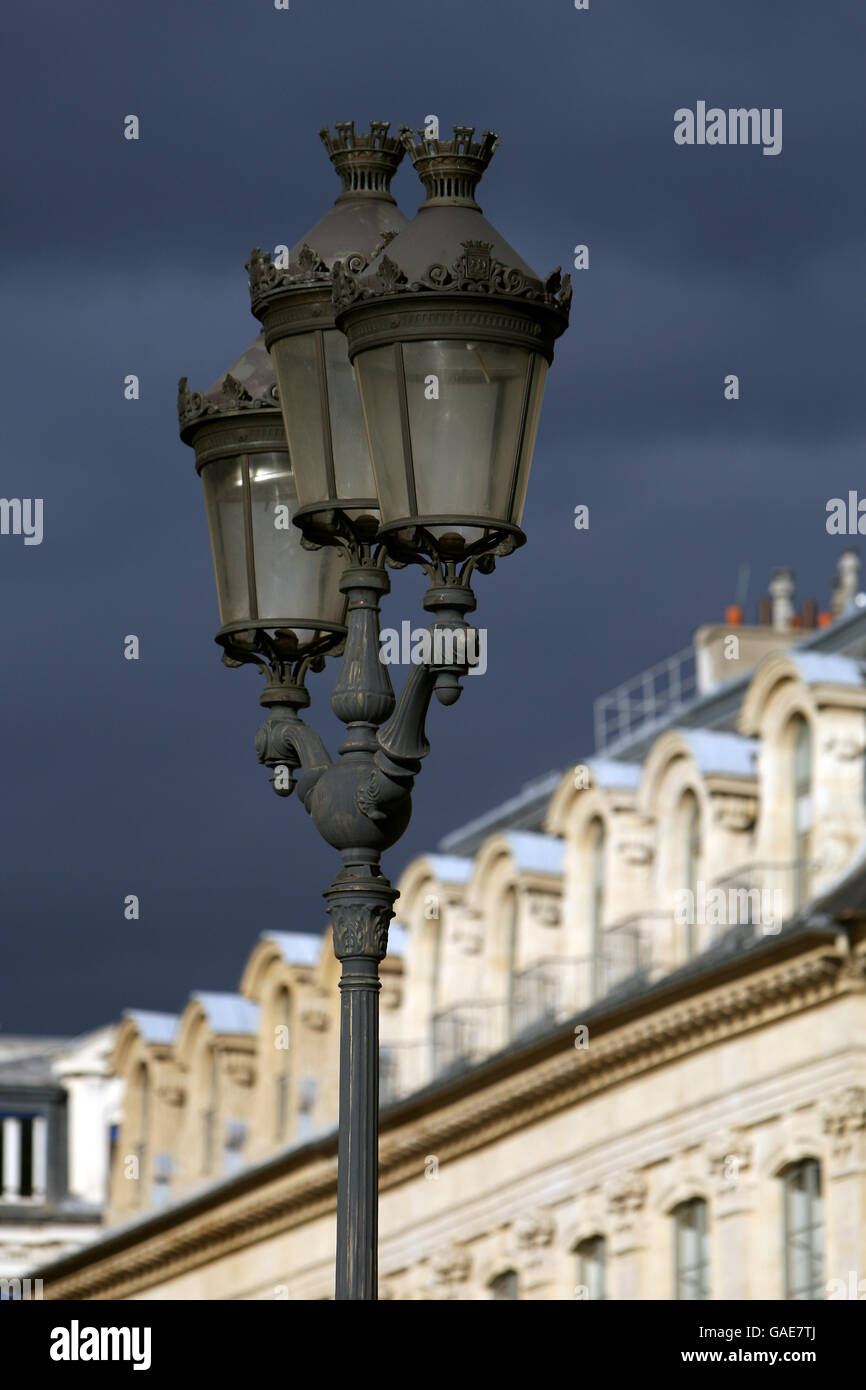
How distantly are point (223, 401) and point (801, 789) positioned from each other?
102 ft

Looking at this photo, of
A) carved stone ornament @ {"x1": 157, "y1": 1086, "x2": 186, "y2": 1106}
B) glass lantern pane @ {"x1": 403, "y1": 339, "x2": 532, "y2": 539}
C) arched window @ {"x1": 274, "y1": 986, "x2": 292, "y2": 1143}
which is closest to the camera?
glass lantern pane @ {"x1": 403, "y1": 339, "x2": 532, "y2": 539}

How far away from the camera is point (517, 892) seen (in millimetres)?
50531

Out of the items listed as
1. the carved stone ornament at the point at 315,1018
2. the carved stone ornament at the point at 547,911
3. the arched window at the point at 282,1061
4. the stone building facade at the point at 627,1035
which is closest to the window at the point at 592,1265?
the stone building facade at the point at 627,1035

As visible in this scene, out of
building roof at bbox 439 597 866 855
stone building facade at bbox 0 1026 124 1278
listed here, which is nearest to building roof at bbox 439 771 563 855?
building roof at bbox 439 597 866 855

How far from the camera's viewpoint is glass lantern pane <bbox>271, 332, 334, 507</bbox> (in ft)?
35.6

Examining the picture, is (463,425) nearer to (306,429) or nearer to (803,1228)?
(306,429)

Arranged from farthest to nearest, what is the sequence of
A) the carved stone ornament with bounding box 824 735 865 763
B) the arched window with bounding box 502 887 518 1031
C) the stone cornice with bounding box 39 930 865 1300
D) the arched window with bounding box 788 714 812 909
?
the arched window with bounding box 502 887 518 1031
the arched window with bounding box 788 714 812 909
the carved stone ornament with bounding box 824 735 865 763
the stone cornice with bounding box 39 930 865 1300

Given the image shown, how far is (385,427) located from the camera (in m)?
10.3

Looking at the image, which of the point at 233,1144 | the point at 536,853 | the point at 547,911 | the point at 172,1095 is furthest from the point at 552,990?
the point at 172,1095

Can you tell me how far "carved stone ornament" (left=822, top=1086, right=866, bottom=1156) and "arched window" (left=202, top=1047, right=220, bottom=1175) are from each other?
2487 cm

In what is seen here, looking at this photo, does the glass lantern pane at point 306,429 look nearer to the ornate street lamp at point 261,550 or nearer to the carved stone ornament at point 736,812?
the ornate street lamp at point 261,550

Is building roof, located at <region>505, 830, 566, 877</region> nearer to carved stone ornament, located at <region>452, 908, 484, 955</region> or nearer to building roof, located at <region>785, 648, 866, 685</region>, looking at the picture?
carved stone ornament, located at <region>452, 908, 484, 955</region>
